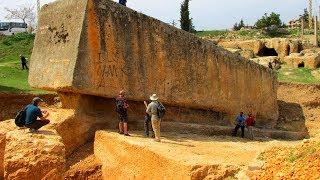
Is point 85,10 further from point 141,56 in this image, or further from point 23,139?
point 23,139

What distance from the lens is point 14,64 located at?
28.3 m

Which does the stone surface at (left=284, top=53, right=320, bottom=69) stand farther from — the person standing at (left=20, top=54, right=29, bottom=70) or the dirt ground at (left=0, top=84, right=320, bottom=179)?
the person standing at (left=20, top=54, right=29, bottom=70)

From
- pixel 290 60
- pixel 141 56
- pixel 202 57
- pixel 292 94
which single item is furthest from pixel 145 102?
pixel 290 60

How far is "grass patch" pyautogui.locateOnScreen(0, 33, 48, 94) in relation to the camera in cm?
A: 2108

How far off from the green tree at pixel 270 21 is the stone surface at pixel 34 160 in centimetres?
3978

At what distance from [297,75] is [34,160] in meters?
23.3

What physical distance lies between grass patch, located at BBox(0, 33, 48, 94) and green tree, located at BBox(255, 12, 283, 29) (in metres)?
23.1

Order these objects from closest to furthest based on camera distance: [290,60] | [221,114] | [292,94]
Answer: [221,114]
[292,94]
[290,60]

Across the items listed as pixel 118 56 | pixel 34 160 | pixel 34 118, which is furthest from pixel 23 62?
pixel 34 160

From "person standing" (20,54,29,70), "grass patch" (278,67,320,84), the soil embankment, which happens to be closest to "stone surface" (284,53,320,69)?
"grass patch" (278,67,320,84)

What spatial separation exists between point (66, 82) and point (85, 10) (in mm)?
1930

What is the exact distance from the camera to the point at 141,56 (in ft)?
44.7

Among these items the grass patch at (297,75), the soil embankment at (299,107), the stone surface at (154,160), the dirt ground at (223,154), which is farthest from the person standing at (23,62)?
the stone surface at (154,160)

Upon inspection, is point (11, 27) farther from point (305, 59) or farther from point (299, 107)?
point (299, 107)
